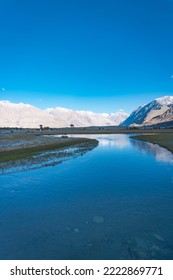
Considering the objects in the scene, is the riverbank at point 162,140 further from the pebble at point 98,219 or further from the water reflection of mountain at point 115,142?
the pebble at point 98,219

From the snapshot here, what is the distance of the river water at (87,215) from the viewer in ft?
39.4

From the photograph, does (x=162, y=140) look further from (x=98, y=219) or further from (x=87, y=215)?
(x=98, y=219)

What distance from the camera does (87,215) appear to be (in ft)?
53.7

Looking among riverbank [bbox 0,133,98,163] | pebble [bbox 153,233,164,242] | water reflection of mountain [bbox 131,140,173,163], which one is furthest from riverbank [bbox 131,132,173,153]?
pebble [bbox 153,233,164,242]

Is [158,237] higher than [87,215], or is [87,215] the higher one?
[87,215]

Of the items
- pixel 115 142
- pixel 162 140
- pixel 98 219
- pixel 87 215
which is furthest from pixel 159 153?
pixel 98 219

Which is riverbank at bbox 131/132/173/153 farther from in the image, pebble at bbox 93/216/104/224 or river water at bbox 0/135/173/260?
pebble at bbox 93/216/104/224

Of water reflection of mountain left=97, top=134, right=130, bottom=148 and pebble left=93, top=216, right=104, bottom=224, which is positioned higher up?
water reflection of mountain left=97, top=134, right=130, bottom=148

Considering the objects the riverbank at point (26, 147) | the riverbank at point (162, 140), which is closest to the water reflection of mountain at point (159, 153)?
the riverbank at point (162, 140)

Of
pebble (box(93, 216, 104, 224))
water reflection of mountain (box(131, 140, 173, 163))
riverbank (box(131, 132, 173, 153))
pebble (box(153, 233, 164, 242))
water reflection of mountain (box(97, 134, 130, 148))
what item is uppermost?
riverbank (box(131, 132, 173, 153))

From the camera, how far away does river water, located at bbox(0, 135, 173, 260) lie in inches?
473

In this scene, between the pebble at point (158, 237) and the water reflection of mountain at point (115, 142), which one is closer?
the pebble at point (158, 237)
